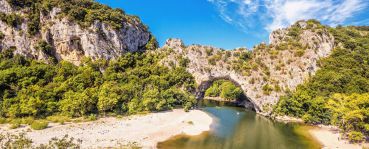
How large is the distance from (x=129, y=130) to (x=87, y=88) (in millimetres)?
21331

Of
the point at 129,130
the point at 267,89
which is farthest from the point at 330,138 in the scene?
the point at 129,130

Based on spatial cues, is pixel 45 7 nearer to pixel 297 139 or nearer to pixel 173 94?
pixel 173 94

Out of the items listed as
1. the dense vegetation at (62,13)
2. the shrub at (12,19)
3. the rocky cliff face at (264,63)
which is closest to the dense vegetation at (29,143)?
the rocky cliff face at (264,63)

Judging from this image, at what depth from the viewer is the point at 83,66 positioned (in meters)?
70.9

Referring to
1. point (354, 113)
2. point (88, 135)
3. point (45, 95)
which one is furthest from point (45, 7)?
point (354, 113)

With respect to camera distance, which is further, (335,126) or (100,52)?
(100,52)

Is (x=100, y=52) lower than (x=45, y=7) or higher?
lower

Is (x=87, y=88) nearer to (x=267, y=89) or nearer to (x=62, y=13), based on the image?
(x=62, y=13)

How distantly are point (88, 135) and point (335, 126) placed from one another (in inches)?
1970

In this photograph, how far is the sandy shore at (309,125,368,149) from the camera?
35500 mm

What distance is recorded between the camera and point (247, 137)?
4088 cm

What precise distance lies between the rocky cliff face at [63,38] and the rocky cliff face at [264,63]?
22.1 metres

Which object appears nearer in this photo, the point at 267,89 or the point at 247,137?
the point at 247,137

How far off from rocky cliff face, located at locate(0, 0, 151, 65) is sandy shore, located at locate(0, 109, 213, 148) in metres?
35.1
